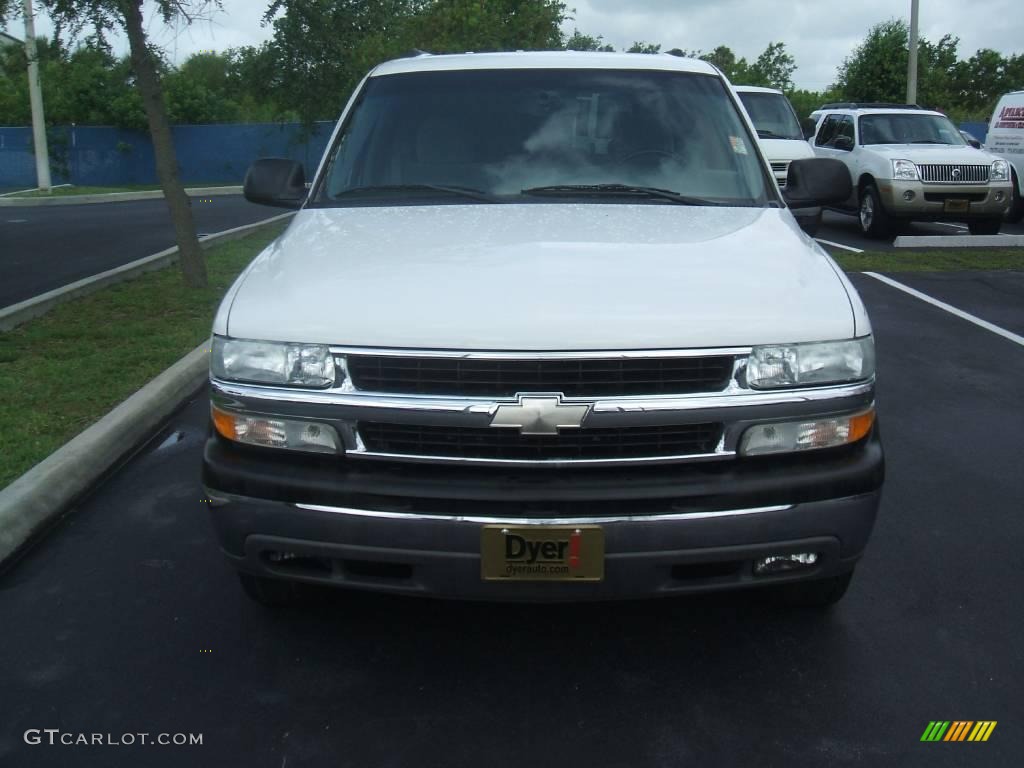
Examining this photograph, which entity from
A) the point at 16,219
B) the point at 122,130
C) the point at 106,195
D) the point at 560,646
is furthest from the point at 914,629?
the point at 122,130

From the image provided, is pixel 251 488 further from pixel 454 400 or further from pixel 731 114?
pixel 731 114

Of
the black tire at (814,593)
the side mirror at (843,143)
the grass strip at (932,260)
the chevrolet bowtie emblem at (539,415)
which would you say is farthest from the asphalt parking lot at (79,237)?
the side mirror at (843,143)

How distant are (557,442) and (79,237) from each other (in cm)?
1502

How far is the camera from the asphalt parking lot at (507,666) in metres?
2.95

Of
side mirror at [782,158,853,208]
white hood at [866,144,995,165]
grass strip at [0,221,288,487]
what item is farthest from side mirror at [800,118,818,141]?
side mirror at [782,158,853,208]

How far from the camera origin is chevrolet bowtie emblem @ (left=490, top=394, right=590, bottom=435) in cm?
291

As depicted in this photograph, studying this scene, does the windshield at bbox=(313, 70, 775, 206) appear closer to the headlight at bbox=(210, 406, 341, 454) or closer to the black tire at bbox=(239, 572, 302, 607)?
the headlight at bbox=(210, 406, 341, 454)

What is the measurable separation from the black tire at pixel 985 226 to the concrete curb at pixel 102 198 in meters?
18.6

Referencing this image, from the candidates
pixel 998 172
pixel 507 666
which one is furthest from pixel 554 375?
pixel 998 172

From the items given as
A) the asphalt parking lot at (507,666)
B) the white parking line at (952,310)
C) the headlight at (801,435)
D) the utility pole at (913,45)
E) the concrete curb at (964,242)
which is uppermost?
the utility pole at (913,45)

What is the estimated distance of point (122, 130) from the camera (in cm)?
3647

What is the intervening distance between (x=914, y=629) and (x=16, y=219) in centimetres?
2069

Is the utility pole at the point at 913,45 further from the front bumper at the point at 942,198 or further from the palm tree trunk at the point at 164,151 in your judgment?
the palm tree trunk at the point at 164,151

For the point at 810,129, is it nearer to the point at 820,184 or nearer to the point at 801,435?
the point at 820,184
